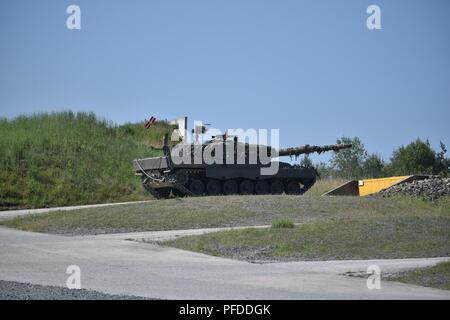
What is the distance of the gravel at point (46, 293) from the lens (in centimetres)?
952

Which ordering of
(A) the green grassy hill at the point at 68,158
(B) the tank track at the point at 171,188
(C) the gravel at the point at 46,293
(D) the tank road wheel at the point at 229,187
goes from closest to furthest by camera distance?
Answer: 1. (C) the gravel at the point at 46,293
2. (B) the tank track at the point at 171,188
3. (A) the green grassy hill at the point at 68,158
4. (D) the tank road wheel at the point at 229,187

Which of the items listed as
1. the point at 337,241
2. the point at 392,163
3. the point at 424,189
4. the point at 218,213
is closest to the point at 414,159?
the point at 392,163

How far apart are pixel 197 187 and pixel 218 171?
1077 mm

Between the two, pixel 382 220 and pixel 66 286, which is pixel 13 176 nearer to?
pixel 382 220

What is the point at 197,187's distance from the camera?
31.1 meters

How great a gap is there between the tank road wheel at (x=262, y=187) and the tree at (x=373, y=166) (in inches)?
940

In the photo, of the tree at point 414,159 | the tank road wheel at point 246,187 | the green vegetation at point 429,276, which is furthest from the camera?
the tree at point 414,159

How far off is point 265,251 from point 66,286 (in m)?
5.32

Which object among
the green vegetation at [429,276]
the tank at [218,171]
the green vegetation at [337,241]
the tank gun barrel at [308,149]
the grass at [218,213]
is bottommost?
the green vegetation at [429,276]

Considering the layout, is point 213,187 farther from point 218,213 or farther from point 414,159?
point 414,159

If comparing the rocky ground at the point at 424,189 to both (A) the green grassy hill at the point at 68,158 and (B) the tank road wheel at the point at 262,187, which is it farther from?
(A) the green grassy hill at the point at 68,158

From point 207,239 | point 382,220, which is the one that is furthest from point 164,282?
point 382,220

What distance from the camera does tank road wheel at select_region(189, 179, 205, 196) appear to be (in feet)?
101

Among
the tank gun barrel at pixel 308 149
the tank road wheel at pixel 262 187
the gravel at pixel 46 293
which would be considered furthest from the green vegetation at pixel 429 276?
the tank gun barrel at pixel 308 149
